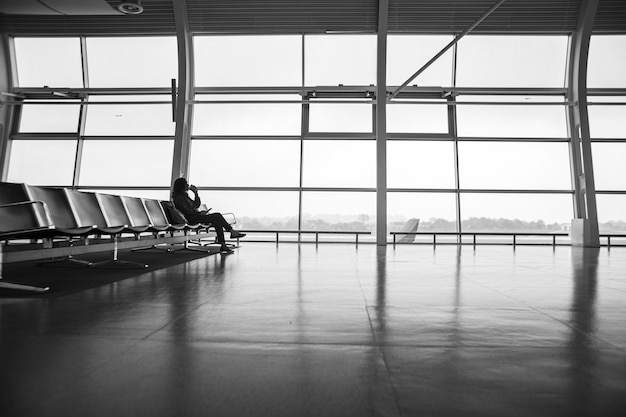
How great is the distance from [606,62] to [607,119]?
60.0 inches

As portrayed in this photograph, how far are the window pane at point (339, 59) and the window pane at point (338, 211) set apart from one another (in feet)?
9.84

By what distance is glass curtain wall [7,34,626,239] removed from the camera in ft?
40.7

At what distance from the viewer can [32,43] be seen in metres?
13.0

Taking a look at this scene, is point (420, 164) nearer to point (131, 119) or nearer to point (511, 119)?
point (511, 119)

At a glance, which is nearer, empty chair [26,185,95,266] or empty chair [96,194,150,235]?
empty chair [26,185,95,266]

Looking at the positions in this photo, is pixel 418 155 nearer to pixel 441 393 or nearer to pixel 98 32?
pixel 98 32

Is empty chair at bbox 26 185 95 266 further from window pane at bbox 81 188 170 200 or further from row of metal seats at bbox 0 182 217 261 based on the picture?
window pane at bbox 81 188 170 200

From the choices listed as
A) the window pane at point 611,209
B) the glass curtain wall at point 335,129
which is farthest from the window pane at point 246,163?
the window pane at point 611,209

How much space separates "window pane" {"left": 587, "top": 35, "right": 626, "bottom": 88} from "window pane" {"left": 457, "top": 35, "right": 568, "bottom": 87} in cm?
75

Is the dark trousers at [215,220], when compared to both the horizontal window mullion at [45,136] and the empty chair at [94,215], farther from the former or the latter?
the horizontal window mullion at [45,136]

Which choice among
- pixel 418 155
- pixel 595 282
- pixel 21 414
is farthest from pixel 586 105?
pixel 21 414

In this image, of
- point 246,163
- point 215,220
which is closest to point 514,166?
point 246,163

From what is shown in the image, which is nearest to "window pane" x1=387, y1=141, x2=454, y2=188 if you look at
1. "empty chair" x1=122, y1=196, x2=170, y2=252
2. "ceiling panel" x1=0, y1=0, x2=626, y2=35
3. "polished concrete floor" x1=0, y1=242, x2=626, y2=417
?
"ceiling panel" x1=0, y1=0, x2=626, y2=35

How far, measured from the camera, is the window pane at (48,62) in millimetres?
12844
